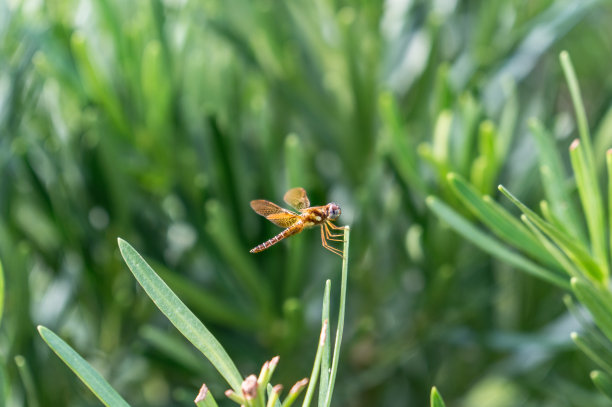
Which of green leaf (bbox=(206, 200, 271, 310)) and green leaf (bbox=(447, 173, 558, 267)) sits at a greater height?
green leaf (bbox=(206, 200, 271, 310))

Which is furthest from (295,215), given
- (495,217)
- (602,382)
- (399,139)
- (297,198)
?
(602,382)

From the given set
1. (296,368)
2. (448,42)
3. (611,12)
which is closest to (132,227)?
(296,368)

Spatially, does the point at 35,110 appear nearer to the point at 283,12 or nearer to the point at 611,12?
the point at 283,12

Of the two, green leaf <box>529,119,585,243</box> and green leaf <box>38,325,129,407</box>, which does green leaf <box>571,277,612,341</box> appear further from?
green leaf <box>38,325,129,407</box>

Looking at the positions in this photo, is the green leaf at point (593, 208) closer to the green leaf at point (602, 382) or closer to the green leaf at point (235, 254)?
the green leaf at point (602, 382)

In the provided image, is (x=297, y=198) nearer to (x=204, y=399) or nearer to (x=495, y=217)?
(x=495, y=217)

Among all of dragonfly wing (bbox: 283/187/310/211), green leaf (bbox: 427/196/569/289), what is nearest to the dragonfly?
dragonfly wing (bbox: 283/187/310/211)

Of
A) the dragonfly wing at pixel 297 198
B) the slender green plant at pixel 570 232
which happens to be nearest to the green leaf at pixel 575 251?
the slender green plant at pixel 570 232
